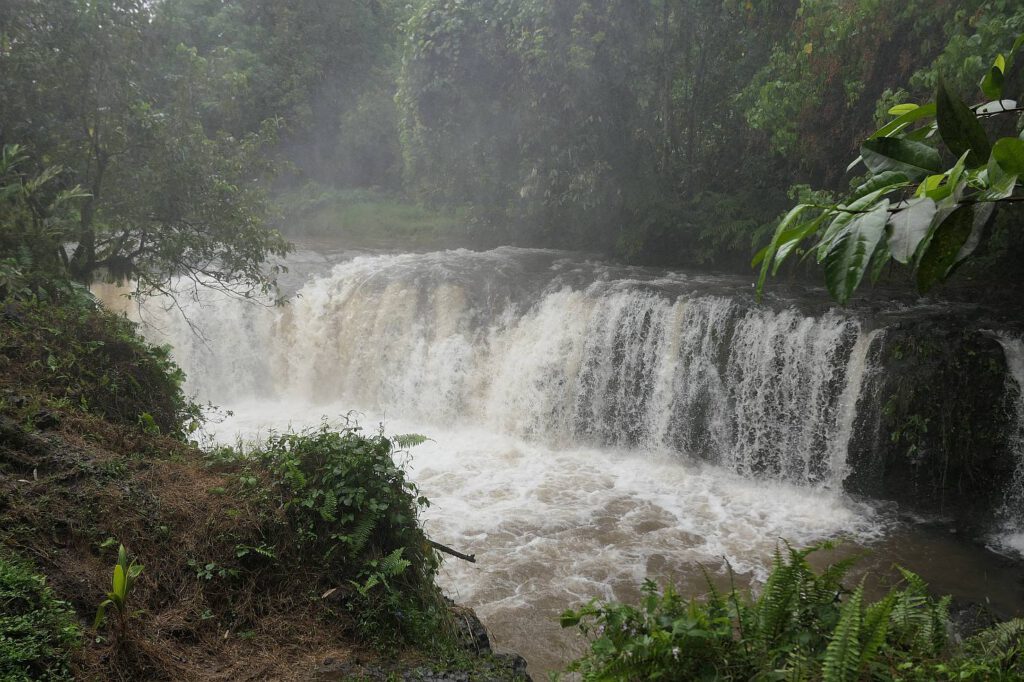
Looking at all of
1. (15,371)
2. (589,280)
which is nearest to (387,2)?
(589,280)

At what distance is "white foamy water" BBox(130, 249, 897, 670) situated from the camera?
913cm

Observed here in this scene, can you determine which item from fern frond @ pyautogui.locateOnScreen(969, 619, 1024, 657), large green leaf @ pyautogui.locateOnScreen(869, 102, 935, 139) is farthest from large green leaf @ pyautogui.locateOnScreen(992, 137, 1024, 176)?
fern frond @ pyautogui.locateOnScreen(969, 619, 1024, 657)

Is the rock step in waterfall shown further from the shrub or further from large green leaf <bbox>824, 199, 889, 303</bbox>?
large green leaf <bbox>824, 199, 889, 303</bbox>

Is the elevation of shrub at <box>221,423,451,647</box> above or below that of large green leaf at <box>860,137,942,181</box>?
below

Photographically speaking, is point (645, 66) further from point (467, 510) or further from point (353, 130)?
point (353, 130)

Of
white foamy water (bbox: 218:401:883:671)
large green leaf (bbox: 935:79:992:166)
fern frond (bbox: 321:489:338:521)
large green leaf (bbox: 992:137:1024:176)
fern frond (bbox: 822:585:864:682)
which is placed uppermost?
large green leaf (bbox: 935:79:992:166)

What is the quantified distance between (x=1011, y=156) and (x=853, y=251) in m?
0.28

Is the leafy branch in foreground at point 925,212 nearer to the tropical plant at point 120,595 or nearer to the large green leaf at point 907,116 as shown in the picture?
the large green leaf at point 907,116

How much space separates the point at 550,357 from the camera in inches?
537

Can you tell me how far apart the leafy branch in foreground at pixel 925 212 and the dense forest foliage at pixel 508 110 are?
7.27 metres

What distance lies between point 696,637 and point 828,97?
13210 millimetres

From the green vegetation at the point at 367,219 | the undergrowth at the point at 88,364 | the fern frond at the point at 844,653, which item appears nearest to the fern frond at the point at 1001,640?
the fern frond at the point at 844,653

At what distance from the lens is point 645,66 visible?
16984 mm

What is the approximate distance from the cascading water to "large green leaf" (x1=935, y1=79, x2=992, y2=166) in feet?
21.0
